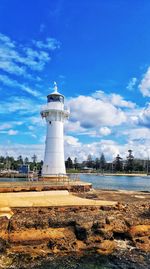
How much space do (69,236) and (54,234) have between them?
77 centimetres

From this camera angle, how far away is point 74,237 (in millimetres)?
16312

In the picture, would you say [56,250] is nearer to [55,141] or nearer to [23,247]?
[23,247]

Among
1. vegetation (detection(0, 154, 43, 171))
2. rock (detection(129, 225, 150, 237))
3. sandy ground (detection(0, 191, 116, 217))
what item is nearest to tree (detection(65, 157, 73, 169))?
vegetation (detection(0, 154, 43, 171))

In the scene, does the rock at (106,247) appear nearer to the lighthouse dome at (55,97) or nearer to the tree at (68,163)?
the lighthouse dome at (55,97)

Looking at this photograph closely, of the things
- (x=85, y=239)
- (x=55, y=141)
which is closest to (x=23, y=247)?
(x=85, y=239)

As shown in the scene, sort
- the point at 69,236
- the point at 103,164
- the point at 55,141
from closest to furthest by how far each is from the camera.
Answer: the point at 69,236 < the point at 55,141 < the point at 103,164

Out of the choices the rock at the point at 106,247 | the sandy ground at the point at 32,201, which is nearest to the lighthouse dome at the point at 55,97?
the sandy ground at the point at 32,201

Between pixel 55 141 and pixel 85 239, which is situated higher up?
pixel 55 141

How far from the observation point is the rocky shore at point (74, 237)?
1429 centimetres

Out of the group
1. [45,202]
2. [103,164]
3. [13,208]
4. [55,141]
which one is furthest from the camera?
[103,164]

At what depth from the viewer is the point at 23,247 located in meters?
15.2

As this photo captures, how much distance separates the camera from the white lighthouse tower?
1278 inches

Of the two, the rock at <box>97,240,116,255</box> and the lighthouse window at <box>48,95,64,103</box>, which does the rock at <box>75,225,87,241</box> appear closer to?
the rock at <box>97,240,116,255</box>

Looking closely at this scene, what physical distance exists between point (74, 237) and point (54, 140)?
55.9ft
